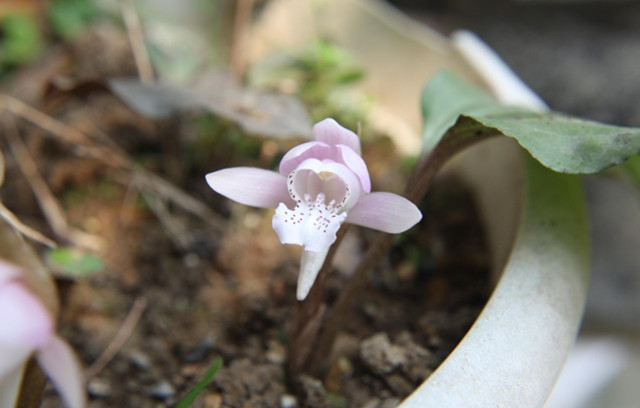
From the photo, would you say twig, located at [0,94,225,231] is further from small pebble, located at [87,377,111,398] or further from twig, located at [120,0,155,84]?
small pebble, located at [87,377,111,398]

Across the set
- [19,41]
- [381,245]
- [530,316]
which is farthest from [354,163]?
[19,41]

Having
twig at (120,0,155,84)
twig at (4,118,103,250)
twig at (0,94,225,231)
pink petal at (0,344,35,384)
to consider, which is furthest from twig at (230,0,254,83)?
pink petal at (0,344,35,384)

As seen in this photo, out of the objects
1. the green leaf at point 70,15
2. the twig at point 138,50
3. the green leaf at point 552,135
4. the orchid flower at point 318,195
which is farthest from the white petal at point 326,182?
the green leaf at point 70,15

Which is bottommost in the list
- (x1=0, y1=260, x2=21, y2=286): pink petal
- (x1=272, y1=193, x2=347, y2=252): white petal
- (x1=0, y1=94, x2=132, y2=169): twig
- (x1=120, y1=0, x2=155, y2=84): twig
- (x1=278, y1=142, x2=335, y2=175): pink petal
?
(x1=0, y1=260, x2=21, y2=286): pink petal

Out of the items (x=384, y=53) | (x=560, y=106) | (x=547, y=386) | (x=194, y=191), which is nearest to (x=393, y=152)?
(x=384, y=53)

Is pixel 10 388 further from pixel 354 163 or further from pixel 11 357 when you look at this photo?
pixel 354 163

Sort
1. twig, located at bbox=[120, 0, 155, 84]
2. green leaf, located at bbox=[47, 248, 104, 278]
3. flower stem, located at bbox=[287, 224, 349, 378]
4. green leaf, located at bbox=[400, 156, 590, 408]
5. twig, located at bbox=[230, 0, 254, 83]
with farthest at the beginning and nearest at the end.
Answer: twig, located at bbox=[230, 0, 254, 83], twig, located at bbox=[120, 0, 155, 84], green leaf, located at bbox=[47, 248, 104, 278], flower stem, located at bbox=[287, 224, 349, 378], green leaf, located at bbox=[400, 156, 590, 408]
